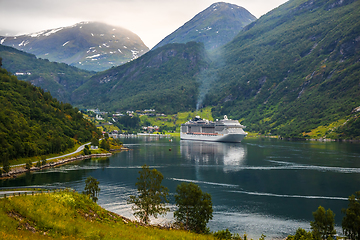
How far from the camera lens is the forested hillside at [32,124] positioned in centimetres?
8925

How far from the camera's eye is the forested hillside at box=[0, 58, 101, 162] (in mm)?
89250

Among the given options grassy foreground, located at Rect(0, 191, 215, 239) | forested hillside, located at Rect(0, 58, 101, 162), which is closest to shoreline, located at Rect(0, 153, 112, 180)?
forested hillside, located at Rect(0, 58, 101, 162)

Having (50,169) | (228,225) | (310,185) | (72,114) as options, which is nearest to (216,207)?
(228,225)

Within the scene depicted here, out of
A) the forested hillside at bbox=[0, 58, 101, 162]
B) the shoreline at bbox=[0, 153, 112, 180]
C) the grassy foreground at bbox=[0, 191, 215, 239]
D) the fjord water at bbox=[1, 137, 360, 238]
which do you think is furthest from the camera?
the forested hillside at bbox=[0, 58, 101, 162]

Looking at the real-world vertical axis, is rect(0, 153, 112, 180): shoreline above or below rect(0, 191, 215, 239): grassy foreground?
below

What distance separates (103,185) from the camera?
237ft

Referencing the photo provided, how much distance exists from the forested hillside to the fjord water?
1131 cm

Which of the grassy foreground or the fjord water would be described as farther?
the fjord water

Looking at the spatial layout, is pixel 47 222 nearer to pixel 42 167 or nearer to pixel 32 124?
pixel 42 167

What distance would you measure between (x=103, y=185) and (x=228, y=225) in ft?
122

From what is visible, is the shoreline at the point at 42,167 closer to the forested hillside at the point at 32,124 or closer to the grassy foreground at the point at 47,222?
the forested hillside at the point at 32,124

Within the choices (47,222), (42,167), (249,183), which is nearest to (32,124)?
(42,167)

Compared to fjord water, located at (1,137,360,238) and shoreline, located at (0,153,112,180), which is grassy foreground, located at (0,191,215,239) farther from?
shoreline, located at (0,153,112,180)

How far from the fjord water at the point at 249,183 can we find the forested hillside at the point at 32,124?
11.3 metres
